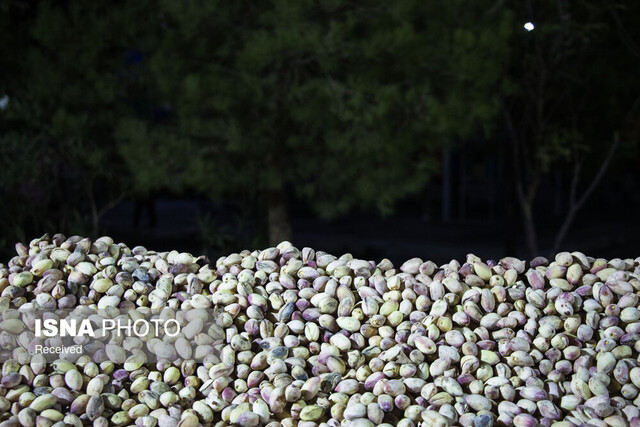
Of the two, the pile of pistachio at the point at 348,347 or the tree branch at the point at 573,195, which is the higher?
the pile of pistachio at the point at 348,347

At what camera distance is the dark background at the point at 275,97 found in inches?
135

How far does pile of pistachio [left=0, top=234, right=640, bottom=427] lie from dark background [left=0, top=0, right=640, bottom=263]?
212 centimetres

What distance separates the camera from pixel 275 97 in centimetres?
364

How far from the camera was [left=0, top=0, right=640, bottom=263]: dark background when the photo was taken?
3.43 metres

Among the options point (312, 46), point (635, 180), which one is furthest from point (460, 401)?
point (635, 180)

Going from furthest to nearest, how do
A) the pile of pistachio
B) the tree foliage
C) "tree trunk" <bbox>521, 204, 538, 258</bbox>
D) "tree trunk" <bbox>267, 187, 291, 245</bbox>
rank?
"tree trunk" <bbox>521, 204, 538, 258</bbox>, "tree trunk" <bbox>267, 187, 291, 245</bbox>, the tree foliage, the pile of pistachio

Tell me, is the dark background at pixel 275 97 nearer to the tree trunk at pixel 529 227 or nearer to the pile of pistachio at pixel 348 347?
the tree trunk at pixel 529 227

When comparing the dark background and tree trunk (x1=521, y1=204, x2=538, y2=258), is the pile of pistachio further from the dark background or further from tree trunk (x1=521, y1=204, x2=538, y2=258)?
tree trunk (x1=521, y1=204, x2=538, y2=258)

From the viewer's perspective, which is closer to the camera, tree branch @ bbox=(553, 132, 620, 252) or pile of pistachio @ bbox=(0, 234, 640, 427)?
pile of pistachio @ bbox=(0, 234, 640, 427)

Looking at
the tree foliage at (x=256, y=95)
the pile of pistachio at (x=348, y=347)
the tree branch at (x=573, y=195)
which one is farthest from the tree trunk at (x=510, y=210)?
the pile of pistachio at (x=348, y=347)

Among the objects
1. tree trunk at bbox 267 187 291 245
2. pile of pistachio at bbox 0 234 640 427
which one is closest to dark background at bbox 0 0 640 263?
tree trunk at bbox 267 187 291 245

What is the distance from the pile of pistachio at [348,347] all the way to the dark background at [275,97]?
6.97 feet

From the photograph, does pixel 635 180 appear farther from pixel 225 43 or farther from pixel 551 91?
pixel 225 43

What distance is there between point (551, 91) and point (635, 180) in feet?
22.9
